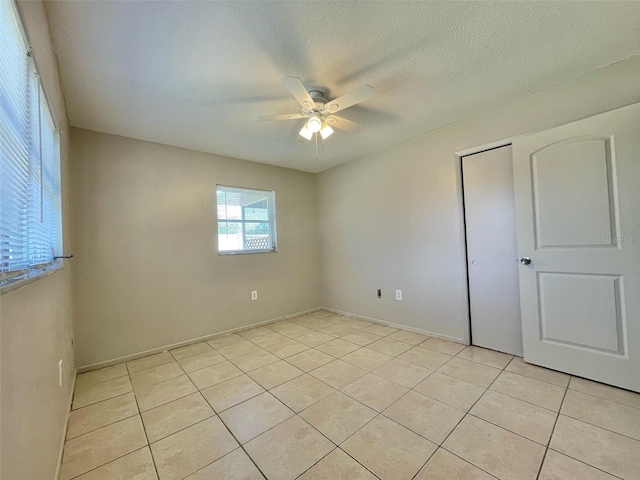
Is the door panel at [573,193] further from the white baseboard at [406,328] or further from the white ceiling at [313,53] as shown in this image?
the white baseboard at [406,328]

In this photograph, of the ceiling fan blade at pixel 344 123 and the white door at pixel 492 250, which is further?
the white door at pixel 492 250

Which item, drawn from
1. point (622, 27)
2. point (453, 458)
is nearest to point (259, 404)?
point (453, 458)

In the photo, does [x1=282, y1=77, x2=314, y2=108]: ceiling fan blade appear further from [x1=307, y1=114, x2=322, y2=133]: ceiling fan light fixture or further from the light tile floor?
the light tile floor

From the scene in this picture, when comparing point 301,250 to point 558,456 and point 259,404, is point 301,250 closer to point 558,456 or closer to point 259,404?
point 259,404

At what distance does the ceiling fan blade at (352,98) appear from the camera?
5.52 ft

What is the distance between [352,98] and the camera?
1.79 meters

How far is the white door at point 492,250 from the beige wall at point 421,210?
0.10 m

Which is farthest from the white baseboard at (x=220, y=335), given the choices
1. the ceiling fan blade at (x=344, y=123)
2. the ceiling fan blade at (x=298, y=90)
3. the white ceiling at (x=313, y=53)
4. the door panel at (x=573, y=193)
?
the ceiling fan blade at (x=298, y=90)

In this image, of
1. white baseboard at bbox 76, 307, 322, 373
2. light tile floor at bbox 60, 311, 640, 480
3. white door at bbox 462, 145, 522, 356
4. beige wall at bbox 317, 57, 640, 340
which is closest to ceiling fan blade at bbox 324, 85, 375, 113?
beige wall at bbox 317, 57, 640, 340

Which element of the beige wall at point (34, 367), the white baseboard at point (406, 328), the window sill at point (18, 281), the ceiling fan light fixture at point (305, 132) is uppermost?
the ceiling fan light fixture at point (305, 132)

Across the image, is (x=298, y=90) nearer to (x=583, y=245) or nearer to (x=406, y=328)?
(x=583, y=245)

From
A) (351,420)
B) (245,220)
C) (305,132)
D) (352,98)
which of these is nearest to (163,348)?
(245,220)

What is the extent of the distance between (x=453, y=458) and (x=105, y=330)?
9.84 feet

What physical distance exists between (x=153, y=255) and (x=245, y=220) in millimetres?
1175
